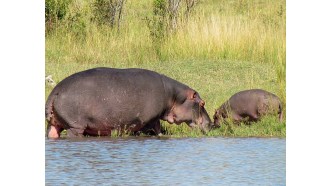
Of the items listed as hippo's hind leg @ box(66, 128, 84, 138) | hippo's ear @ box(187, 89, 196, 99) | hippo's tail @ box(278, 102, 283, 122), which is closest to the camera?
hippo's hind leg @ box(66, 128, 84, 138)

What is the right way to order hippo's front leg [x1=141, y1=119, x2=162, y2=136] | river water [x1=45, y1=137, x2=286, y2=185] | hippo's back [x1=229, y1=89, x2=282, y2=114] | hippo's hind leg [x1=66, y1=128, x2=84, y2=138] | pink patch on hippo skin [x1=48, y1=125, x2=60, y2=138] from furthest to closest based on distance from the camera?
1. hippo's back [x1=229, y1=89, x2=282, y2=114]
2. hippo's front leg [x1=141, y1=119, x2=162, y2=136]
3. pink patch on hippo skin [x1=48, y1=125, x2=60, y2=138]
4. hippo's hind leg [x1=66, y1=128, x2=84, y2=138]
5. river water [x1=45, y1=137, x2=286, y2=185]

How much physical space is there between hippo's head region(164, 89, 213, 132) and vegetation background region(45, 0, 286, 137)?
0.13 m

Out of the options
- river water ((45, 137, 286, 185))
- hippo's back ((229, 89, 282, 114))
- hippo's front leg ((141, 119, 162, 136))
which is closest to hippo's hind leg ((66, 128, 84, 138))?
river water ((45, 137, 286, 185))

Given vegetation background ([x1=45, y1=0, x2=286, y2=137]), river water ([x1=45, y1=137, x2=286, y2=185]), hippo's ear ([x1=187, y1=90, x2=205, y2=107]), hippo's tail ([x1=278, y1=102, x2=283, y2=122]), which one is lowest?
river water ([x1=45, y1=137, x2=286, y2=185])

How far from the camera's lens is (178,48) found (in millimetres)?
17047

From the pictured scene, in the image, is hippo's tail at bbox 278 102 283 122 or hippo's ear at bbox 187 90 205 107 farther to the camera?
hippo's tail at bbox 278 102 283 122

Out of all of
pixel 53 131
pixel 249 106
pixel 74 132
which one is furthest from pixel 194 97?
pixel 53 131

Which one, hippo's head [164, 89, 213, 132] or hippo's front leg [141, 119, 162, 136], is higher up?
hippo's head [164, 89, 213, 132]

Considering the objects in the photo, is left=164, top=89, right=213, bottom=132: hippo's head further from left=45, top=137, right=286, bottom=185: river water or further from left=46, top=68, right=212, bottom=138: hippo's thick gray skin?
left=45, top=137, right=286, bottom=185: river water

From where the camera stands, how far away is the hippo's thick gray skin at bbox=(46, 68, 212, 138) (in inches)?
408
